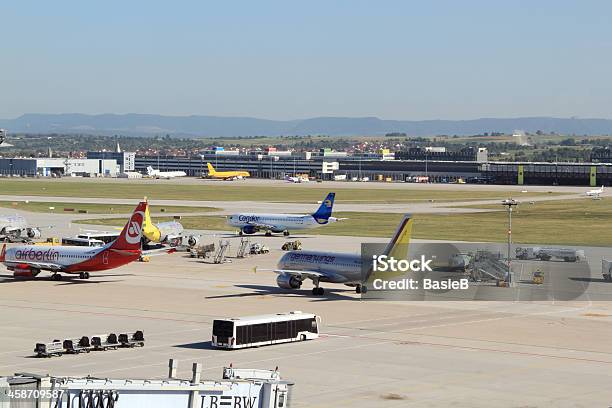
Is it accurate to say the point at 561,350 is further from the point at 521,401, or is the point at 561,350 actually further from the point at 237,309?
the point at 237,309

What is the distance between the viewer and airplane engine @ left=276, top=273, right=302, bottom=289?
9306 centimetres

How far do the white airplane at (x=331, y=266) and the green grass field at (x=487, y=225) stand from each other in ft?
167

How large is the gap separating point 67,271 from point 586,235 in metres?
73.5

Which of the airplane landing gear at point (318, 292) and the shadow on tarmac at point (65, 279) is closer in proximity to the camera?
the airplane landing gear at point (318, 292)

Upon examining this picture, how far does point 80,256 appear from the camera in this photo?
98438 mm

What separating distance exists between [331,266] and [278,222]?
2362 inches

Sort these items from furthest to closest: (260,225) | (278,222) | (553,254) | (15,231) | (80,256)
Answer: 1. (260,225)
2. (278,222)
3. (15,231)
4. (553,254)
5. (80,256)

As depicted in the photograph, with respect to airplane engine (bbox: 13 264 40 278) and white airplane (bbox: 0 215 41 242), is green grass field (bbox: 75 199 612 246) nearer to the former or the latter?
white airplane (bbox: 0 215 41 242)

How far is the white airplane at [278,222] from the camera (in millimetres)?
146875

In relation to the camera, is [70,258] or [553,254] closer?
[70,258]

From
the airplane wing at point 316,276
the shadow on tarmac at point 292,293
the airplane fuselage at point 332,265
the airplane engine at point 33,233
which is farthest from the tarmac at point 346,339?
the airplane engine at point 33,233

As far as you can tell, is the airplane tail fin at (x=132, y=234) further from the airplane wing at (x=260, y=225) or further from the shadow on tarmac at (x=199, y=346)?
the airplane wing at (x=260, y=225)

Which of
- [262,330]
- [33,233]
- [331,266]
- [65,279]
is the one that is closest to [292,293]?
[331,266]

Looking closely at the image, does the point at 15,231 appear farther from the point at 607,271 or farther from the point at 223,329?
the point at 223,329
